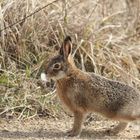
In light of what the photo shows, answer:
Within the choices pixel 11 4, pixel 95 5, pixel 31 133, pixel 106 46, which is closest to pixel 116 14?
pixel 95 5

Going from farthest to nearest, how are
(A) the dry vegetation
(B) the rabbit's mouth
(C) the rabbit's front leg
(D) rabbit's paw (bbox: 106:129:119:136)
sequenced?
(A) the dry vegetation → (D) rabbit's paw (bbox: 106:129:119:136) → (C) the rabbit's front leg → (B) the rabbit's mouth

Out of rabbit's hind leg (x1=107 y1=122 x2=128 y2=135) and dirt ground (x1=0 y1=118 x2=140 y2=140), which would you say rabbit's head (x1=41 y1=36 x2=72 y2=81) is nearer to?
dirt ground (x1=0 y1=118 x2=140 y2=140)

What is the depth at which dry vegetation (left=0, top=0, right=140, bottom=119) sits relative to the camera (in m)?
7.93

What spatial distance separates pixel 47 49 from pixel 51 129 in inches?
71.4

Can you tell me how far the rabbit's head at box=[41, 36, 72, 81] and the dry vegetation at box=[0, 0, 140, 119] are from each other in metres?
0.93

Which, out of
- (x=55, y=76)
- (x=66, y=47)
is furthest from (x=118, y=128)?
(x=66, y=47)

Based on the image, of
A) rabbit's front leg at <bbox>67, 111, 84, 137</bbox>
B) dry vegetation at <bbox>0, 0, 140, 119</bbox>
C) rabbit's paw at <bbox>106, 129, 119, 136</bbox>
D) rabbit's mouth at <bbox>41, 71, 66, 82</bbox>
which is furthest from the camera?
dry vegetation at <bbox>0, 0, 140, 119</bbox>

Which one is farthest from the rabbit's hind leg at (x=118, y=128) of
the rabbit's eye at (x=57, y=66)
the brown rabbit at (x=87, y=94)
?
the rabbit's eye at (x=57, y=66)

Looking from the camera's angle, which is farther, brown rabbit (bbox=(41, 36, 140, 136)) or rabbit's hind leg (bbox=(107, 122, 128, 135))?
rabbit's hind leg (bbox=(107, 122, 128, 135))

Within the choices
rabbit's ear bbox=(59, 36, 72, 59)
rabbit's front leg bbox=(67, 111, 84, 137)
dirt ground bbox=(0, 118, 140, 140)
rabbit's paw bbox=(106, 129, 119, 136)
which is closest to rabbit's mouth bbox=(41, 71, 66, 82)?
rabbit's ear bbox=(59, 36, 72, 59)

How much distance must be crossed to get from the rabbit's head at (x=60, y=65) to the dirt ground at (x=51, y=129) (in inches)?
24.5

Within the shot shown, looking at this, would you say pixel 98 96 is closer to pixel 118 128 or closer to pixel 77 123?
pixel 77 123

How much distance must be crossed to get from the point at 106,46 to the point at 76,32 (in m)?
0.47

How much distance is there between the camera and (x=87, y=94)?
23.1 ft
